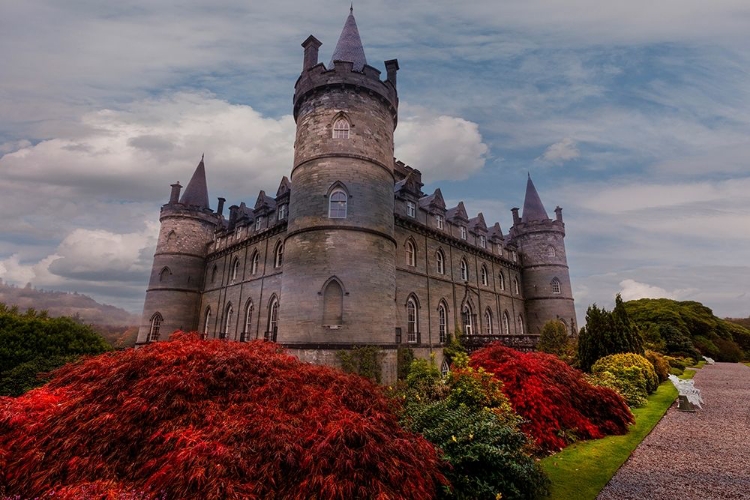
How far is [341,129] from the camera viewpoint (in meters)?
17.1

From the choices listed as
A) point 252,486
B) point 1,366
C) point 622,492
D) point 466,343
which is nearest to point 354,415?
point 252,486

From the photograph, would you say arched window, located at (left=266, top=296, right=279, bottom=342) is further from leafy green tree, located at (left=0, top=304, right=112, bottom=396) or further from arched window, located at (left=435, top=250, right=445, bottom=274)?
arched window, located at (left=435, top=250, right=445, bottom=274)

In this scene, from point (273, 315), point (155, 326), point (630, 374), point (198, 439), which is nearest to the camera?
point (198, 439)

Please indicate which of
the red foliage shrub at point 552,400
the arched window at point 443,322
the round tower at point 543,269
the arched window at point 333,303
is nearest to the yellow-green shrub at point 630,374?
the red foliage shrub at point 552,400

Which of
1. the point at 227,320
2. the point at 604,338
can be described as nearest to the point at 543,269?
the point at 604,338

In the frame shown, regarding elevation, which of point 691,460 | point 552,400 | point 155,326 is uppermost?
point 155,326

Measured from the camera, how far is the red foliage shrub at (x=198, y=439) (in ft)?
12.4

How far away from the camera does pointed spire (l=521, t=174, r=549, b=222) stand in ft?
118

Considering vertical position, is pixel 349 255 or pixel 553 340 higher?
pixel 349 255

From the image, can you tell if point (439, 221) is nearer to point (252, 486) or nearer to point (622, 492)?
point (622, 492)

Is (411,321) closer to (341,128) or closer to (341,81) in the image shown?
(341,128)

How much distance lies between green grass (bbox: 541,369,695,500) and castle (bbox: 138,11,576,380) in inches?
323

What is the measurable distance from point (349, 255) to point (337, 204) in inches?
104

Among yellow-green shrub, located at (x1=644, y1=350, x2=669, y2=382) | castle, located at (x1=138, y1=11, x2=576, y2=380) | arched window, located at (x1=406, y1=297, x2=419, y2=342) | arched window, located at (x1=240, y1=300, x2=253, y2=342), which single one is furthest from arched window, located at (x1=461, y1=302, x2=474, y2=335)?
arched window, located at (x1=240, y1=300, x2=253, y2=342)
